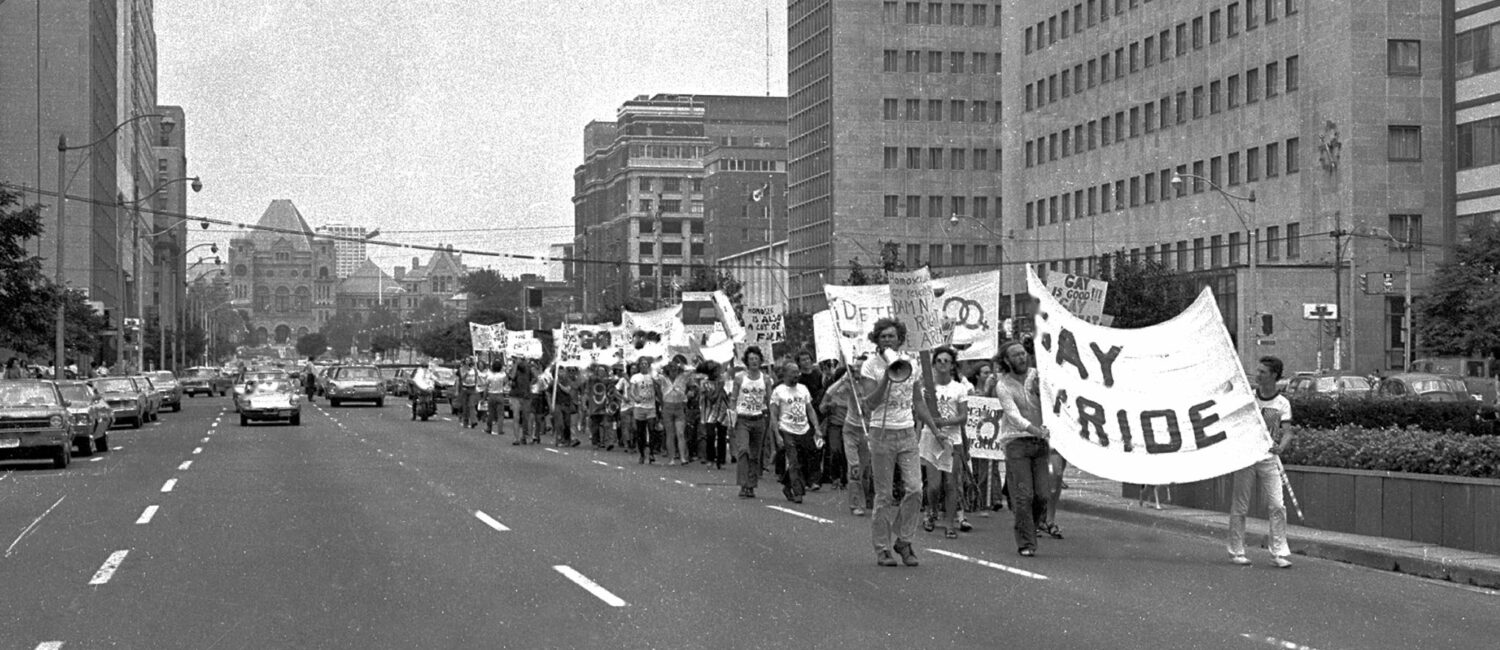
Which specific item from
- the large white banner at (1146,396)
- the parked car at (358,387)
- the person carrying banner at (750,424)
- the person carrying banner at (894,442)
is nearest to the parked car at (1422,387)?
the person carrying banner at (750,424)

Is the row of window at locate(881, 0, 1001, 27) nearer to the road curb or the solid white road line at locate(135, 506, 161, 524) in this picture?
the solid white road line at locate(135, 506, 161, 524)

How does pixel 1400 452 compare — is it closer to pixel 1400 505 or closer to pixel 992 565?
pixel 1400 505

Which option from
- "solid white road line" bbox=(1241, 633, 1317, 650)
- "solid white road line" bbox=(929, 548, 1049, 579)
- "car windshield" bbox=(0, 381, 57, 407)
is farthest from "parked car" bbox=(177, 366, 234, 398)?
"solid white road line" bbox=(1241, 633, 1317, 650)

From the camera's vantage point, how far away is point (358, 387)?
69750mm

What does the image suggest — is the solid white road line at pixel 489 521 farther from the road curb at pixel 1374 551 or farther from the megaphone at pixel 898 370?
the road curb at pixel 1374 551

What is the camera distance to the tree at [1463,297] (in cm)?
6112

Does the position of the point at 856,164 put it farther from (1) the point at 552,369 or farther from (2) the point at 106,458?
(2) the point at 106,458

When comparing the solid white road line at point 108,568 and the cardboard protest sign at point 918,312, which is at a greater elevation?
the cardboard protest sign at point 918,312

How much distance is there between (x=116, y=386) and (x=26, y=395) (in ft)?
69.7

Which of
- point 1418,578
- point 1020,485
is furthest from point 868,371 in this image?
point 1418,578

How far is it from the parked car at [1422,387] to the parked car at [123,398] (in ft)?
103

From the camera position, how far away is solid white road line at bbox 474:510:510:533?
736 inches

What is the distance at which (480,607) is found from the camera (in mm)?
12656

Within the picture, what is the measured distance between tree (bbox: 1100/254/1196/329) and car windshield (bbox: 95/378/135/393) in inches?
1320
